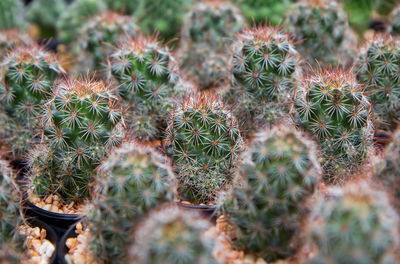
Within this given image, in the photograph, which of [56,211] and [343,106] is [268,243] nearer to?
[343,106]

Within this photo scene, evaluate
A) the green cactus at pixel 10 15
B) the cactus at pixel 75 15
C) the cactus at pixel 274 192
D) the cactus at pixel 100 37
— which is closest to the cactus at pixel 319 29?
the cactus at pixel 100 37

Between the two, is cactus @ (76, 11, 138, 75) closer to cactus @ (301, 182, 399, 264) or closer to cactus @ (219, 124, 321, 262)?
cactus @ (219, 124, 321, 262)

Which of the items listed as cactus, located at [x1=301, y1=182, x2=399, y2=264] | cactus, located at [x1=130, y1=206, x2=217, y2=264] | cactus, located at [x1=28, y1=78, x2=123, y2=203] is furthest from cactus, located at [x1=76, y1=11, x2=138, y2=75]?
cactus, located at [x1=301, y1=182, x2=399, y2=264]

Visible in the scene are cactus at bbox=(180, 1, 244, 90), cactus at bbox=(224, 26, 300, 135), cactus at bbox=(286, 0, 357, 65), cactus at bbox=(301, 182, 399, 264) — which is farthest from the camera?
cactus at bbox=(180, 1, 244, 90)

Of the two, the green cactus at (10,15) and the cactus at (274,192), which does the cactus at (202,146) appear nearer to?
the cactus at (274,192)

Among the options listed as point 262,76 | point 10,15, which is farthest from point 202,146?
point 10,15
